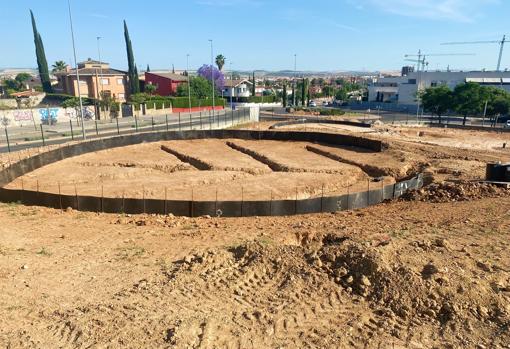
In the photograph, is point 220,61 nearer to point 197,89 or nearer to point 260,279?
point 197,89

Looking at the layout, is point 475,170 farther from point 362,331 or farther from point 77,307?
point 77,307

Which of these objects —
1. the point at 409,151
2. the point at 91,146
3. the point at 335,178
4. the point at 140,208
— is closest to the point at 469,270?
the point at 140,208

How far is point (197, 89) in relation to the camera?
8388 cm

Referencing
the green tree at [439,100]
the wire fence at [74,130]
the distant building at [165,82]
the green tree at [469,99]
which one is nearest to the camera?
the wire fence at [74,130]

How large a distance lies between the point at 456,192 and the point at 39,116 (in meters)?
49.5

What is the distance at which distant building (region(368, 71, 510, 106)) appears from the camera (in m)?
93.8

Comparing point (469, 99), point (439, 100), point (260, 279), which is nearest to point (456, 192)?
point (260, 279)

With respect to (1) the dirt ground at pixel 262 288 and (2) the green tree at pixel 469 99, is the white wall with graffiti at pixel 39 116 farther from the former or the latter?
(2) the green tree at pixel 469 99

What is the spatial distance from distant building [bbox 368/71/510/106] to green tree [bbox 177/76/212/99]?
5074 cm

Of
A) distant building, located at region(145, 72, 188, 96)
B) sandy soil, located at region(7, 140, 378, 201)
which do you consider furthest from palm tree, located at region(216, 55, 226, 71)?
sandy soil, located at region(7, 140, 378, 201)

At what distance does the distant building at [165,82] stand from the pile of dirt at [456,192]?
2887 inches

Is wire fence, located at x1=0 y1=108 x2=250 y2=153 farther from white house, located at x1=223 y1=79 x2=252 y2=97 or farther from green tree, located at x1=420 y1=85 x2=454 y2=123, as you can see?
white house, located at x1=223 y1=79 x2=252 y2=97

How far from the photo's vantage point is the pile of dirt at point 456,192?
19.5 meters

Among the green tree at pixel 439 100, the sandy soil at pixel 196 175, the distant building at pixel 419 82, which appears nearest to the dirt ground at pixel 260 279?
the sandy soil at pixel 196 175
